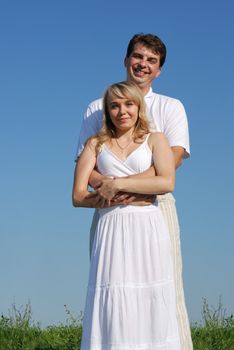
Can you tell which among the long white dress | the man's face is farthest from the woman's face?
the man's face

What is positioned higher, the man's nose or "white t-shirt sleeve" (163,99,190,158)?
the man's nose

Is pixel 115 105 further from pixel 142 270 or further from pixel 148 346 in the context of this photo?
pixel 148 346

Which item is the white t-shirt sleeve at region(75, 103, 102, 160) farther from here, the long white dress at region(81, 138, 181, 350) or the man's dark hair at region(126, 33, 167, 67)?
the long white dress at region(81, 138, 181, 350)

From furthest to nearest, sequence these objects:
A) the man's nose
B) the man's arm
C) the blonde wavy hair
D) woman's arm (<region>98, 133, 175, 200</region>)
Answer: the man's nose, the man's arm, the blonde wavy hair, woman's arm (<region>98, 133, 175, 200</region>)

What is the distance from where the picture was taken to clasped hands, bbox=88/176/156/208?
4863 millimetres

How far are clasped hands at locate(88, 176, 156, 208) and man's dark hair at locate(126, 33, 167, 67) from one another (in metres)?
1.37

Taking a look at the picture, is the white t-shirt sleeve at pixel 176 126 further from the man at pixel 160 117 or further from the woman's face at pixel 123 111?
the woman's face at pixel 123 111

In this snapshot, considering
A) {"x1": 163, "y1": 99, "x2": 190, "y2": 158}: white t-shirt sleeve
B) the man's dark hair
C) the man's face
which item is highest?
the man's dark hair

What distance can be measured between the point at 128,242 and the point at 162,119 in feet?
4.28

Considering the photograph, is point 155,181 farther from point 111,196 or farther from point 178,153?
point 178,153

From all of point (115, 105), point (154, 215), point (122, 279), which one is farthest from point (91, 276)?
point (115, 105)

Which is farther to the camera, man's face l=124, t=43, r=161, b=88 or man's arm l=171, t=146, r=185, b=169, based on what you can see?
man's face l=124, t=43, r=161, b=88

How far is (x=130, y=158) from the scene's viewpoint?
16.4 feet

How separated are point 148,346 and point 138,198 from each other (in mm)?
975
